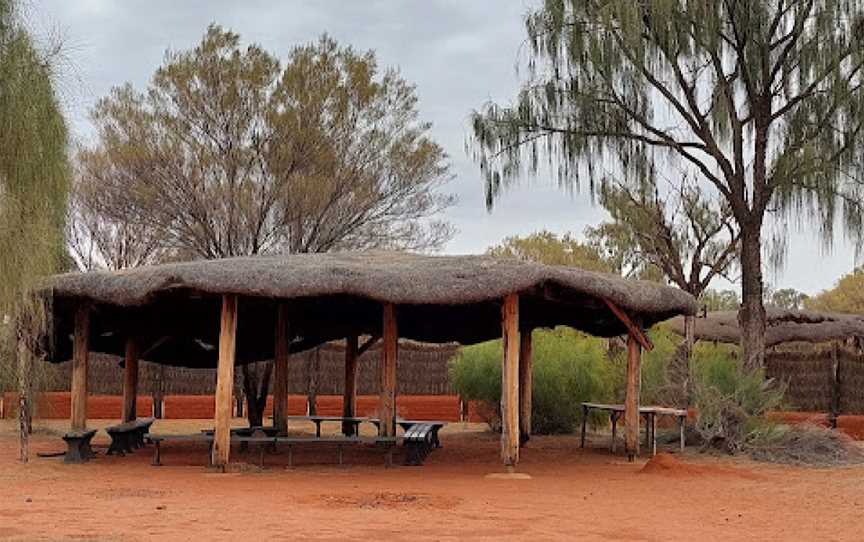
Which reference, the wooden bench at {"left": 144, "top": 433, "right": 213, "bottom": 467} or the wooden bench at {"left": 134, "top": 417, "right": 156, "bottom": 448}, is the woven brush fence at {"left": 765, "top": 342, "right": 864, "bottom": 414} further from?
the wooden bench at {"left": 144, "top": 433, "right": 213, "bottom": 467}

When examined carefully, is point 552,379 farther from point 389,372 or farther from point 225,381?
point 225,381

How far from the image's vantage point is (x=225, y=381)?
1241 centimetres

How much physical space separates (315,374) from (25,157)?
15.3 m

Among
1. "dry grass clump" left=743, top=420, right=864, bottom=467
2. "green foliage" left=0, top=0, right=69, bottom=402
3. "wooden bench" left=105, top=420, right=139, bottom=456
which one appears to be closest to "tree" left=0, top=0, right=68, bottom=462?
"green foliage" left=0, top=0, right=69, bottom=402

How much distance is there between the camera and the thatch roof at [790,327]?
22.1 meters

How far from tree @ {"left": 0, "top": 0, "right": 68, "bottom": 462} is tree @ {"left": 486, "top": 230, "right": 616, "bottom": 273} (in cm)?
3445

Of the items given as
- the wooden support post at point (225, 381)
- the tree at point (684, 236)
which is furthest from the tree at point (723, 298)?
the wooden support post at point (225, 381)

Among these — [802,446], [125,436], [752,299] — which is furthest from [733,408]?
[125,436]

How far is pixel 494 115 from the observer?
1733cm

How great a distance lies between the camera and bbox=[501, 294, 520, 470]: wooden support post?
39.9 feet

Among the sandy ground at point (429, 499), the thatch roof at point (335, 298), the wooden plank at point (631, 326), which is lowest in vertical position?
the sandy ground at point (429, 499)

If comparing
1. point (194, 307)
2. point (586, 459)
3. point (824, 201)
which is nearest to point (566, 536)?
point (586, 459)

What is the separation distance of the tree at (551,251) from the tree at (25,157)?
3445 cm

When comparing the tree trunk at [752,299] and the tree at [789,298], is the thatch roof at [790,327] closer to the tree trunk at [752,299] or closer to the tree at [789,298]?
the tree trunk at [752,299]
